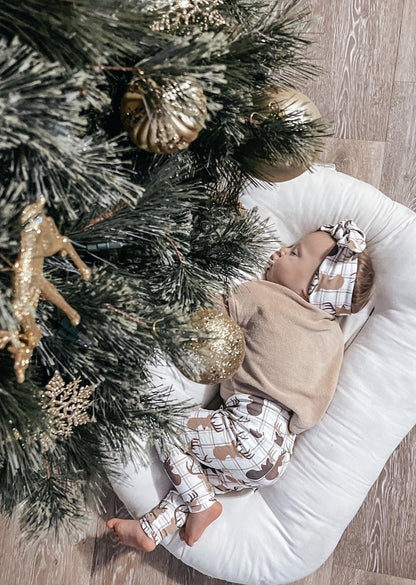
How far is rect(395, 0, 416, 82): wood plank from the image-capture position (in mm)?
1385

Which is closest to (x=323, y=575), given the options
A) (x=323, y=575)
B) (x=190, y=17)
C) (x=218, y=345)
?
(x=323, y=575)

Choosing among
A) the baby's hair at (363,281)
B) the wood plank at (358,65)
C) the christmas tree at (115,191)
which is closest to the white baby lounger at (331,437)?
the baby's hair at (363,281)

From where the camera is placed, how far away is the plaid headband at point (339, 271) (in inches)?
46.1

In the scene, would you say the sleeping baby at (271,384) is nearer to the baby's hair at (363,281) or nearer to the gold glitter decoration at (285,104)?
the baby's hair at (363,281)

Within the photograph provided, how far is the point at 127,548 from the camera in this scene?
1351mm

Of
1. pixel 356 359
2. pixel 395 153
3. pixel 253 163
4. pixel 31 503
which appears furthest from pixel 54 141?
pixel 395 153

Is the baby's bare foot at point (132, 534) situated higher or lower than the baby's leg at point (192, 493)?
lower

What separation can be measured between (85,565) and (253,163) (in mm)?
1115

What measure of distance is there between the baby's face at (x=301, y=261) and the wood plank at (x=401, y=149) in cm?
30

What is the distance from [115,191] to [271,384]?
0.79 metres

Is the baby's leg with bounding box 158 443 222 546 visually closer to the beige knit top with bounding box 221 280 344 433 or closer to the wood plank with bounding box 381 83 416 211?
the beige knit top with bounding box 221 280 344 433

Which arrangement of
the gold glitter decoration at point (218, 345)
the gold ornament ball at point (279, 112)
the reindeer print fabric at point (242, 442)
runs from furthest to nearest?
the reindeer print fabric at point (242, 442)
the gold glitter decoration at point (218, 345)
the gold ornament ball at point (279, 112)

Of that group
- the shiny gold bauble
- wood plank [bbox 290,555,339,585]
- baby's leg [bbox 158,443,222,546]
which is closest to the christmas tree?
the shiny gold bauble

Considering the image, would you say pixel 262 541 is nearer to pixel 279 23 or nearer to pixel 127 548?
pixel 127 548
